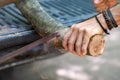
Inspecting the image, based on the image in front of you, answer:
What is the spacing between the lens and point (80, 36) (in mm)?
1358

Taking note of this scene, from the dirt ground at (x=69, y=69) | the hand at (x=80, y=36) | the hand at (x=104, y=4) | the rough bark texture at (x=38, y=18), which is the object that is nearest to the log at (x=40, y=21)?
the rough bark texture at (x=38, y=18)

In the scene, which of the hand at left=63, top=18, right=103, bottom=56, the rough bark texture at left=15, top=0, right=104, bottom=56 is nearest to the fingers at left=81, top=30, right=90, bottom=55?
the hand at left=63, top=18, right=103, bottom=56

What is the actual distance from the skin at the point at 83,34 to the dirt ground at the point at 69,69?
95 cm

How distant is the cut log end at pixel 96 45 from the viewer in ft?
4.57

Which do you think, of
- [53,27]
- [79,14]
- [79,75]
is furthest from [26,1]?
[79,75]

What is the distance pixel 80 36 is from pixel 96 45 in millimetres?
108

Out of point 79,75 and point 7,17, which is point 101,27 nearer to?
point 7,17

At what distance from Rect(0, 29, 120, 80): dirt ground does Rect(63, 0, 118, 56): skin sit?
0.95 meters

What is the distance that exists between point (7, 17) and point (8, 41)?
0.92 ft

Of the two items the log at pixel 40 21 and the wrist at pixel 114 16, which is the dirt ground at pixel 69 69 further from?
the wrist at pixel 114 16

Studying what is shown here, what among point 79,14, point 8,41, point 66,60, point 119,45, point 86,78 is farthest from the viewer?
point 119,45

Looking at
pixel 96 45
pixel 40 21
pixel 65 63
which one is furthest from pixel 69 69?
pixel 96 45

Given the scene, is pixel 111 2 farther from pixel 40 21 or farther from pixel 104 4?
pixel 40 21

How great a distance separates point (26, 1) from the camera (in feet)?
6.14
